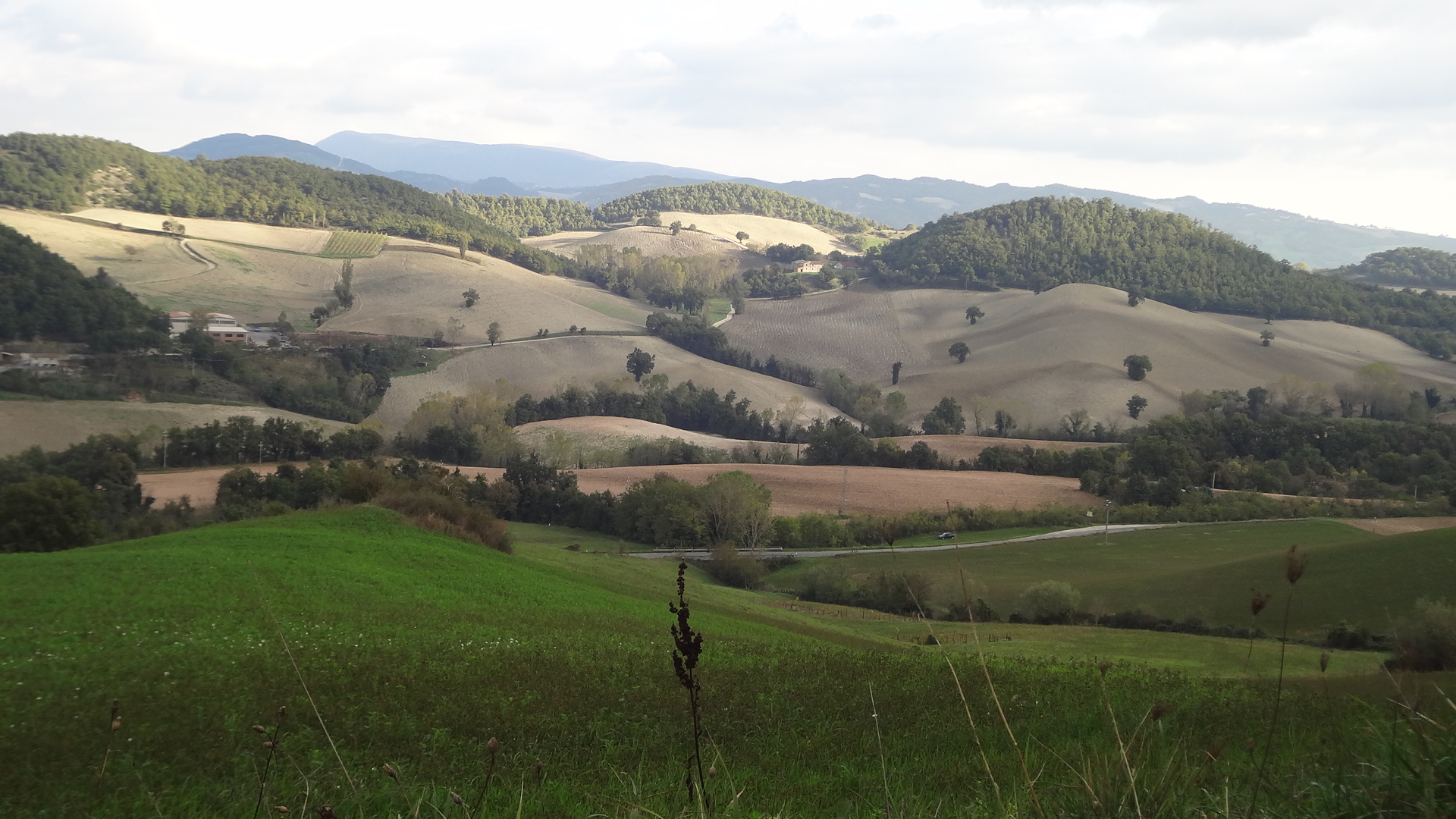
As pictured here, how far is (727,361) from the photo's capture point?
14900cm

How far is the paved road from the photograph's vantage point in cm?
6241

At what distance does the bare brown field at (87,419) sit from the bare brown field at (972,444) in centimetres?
5759

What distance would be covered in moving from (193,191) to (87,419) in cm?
11021

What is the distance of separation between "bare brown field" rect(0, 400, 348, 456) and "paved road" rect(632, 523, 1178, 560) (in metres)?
41.7

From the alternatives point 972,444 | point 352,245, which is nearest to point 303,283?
point 352,245

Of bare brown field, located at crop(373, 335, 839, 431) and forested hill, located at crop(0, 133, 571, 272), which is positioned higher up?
forested hill, located at crop(0, 133, 571, 272)

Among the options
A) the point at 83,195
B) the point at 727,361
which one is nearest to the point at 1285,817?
the point at 727,361

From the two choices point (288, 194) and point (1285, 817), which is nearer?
A: point (1285, 817)

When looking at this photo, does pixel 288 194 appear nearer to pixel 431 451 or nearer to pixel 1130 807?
pixel 431 451

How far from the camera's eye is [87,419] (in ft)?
257

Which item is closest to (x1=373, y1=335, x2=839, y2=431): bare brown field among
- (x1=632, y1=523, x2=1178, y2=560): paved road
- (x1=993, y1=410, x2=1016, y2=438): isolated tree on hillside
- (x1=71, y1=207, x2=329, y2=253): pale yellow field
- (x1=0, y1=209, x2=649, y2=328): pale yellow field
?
(x1=0, y1=209, x2=649, y2=328): pale yellow field

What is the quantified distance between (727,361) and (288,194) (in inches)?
3917

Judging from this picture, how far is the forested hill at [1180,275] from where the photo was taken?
152 metres

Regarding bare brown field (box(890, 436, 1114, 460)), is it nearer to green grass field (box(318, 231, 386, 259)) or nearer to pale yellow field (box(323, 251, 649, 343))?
pale yellow field (box(323, 251, 649, 343))
